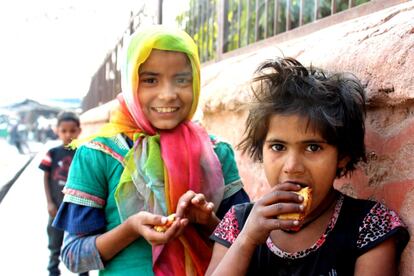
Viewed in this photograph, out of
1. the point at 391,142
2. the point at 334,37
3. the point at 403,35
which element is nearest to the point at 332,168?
the point at 391,142

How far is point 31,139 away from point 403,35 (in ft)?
129

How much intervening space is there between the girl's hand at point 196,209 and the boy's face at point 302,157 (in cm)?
28

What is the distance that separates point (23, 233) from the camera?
7.77m

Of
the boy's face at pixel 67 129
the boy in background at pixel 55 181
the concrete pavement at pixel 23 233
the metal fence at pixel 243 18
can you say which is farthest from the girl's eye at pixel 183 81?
the boy's face at pixel 67 129

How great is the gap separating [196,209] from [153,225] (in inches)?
5.5

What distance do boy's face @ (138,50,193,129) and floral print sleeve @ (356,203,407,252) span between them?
0.77 metres

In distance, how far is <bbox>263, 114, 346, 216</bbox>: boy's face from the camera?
55.4 inches

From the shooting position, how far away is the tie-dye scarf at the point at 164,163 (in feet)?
5.98

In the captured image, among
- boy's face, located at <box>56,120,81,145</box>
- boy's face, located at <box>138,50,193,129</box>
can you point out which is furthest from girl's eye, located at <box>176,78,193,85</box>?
boy's face, located at <box>56,120,81,145</box>

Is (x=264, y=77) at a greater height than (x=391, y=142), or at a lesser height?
greater

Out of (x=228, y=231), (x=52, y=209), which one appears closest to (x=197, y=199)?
(x=228, y=231)

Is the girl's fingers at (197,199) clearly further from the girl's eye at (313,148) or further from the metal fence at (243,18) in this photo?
the metal fence at (243,18)

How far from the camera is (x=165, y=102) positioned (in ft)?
6.14

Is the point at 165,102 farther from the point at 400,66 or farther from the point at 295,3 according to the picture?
the point at 295,3
